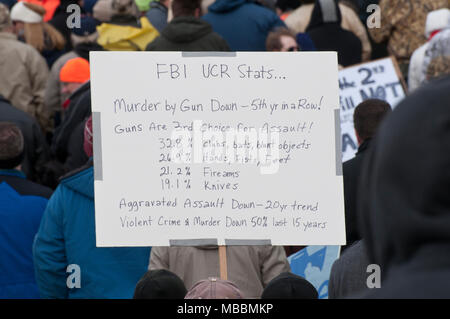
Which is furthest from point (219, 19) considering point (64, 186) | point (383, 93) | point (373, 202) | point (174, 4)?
point (373, 202)

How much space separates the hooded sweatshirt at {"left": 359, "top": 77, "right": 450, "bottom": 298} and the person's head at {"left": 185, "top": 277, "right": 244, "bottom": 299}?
1.93 meters

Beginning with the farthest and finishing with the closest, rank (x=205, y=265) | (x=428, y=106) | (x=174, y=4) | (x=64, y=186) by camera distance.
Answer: (x=174, y=4) < (x=64, y=186) < (x=205, y=265) < (x=428, y=106)

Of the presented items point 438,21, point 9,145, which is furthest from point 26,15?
point 438,21

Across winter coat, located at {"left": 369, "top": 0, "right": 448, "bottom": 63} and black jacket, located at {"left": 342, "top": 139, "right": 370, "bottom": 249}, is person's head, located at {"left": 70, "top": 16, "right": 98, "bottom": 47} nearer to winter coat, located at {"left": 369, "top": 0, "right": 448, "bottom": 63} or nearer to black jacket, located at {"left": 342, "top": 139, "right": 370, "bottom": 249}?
winter coat, located at {"left": 369, "top": 0, "right": 448, "bottom": 63}

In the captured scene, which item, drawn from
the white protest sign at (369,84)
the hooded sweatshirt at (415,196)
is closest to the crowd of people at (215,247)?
the hooded sweatshirt at (415,196)

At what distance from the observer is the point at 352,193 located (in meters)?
5.21

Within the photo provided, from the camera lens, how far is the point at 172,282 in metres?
4.12

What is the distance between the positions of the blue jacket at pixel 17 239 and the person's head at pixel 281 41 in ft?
7.77

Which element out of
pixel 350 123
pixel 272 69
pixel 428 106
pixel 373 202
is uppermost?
pixel 350 123

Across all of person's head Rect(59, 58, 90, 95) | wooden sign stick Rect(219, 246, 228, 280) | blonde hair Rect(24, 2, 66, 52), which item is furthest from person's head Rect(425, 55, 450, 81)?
blonde hair Rect(24, 2, 66, 52)

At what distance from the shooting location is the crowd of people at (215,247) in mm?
1779

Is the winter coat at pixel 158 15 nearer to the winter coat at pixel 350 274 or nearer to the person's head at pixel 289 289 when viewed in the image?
the winter coat at pixel 350 274
